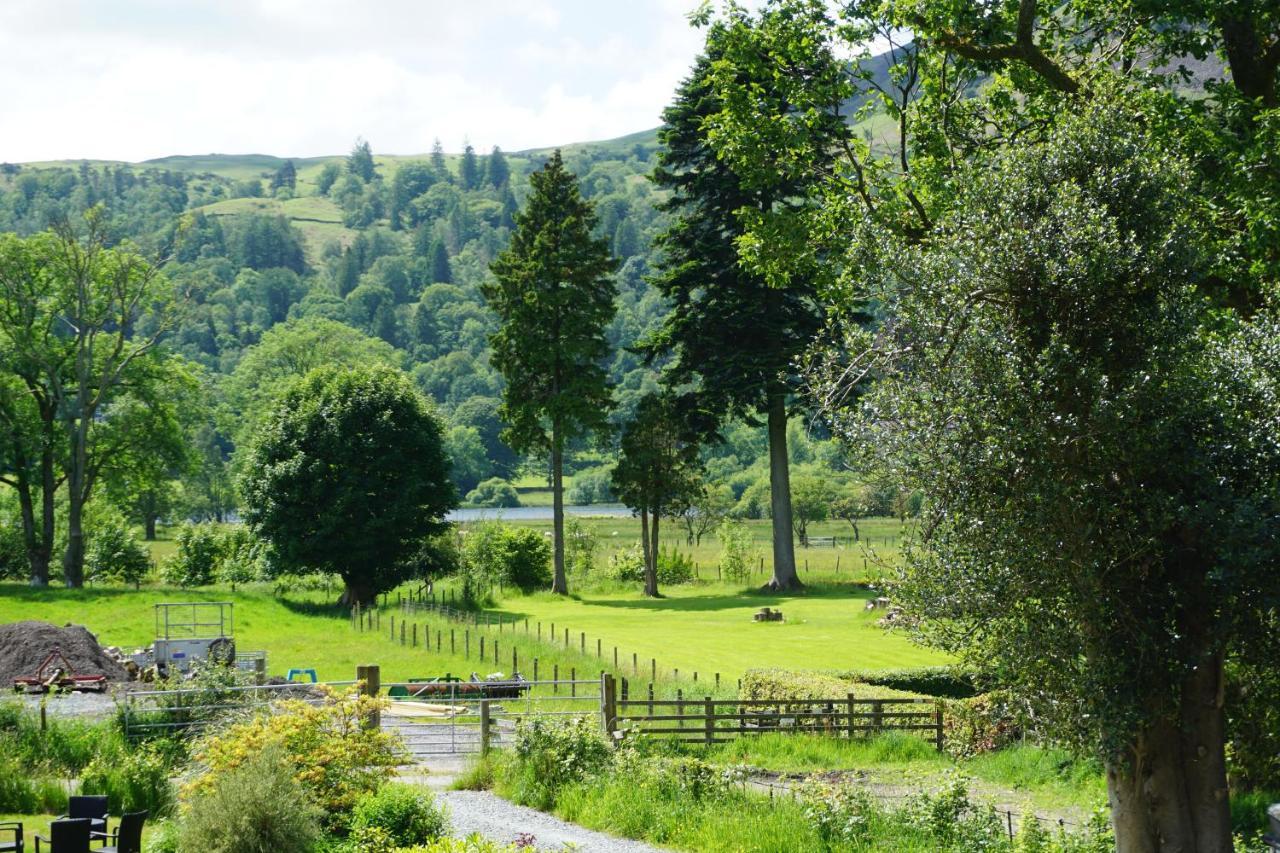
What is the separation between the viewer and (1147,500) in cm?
1242

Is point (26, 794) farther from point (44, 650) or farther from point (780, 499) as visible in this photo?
point (780, 499)

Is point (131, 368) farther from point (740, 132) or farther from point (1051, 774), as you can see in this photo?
point (1051, 774)

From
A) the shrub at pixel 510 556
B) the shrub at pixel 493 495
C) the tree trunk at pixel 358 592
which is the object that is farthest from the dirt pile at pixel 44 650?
the shrub at pixel 493 495

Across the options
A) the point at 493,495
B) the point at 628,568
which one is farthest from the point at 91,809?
the point at 493,495

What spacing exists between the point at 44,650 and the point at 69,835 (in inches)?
748

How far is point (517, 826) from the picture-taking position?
18.8m

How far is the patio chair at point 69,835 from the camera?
15.1 m

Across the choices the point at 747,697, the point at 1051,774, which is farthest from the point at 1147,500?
the point at 747,697

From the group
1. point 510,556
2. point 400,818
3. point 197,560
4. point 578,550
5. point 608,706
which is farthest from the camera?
point 197,560

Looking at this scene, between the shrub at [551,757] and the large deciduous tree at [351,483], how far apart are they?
3344 centimetres

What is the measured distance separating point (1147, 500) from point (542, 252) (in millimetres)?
49581

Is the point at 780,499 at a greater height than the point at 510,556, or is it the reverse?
the point at 780,499

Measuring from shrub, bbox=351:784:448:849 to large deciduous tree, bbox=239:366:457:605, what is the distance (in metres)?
37.3

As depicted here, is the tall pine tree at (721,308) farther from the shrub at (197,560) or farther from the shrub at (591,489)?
the shrub at (591,489)
